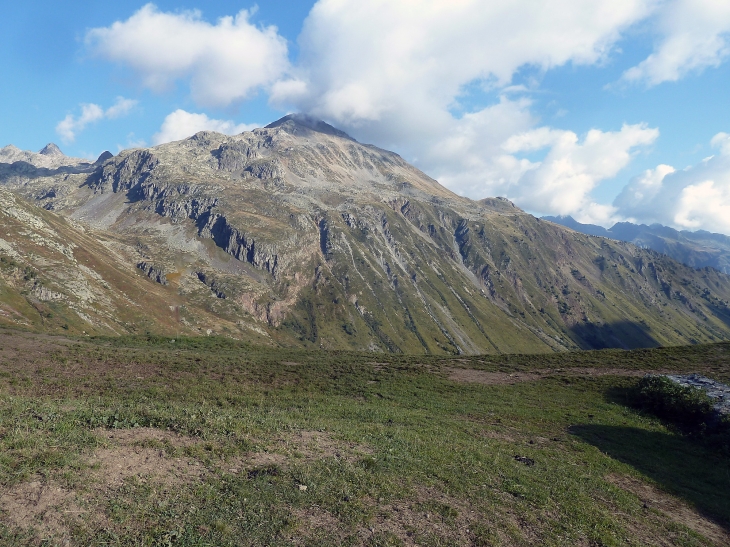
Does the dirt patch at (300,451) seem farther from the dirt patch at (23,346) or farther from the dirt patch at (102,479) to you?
the dirt patch at (23,346)

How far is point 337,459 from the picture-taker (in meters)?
17.8

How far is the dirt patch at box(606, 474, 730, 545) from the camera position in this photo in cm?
1748

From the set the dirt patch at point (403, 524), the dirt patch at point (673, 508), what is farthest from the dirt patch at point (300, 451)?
the dirt patch at point (673, 508)

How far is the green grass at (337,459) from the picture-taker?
1259cm

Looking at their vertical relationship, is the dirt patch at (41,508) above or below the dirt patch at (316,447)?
above

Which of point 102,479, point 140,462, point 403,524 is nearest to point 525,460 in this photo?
point 403,524

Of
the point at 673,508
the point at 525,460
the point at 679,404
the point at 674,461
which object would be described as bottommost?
the point at 673,508

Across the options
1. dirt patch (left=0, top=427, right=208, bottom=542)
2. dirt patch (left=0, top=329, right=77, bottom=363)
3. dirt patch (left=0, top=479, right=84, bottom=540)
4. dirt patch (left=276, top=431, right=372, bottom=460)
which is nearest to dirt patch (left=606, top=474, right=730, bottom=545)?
dirt patch (left=276, top=431, right=372, bottom=460)

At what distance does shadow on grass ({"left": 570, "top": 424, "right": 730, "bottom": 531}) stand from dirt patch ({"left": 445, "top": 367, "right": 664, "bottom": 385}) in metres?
14.4

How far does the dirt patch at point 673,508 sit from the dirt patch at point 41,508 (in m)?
23.9

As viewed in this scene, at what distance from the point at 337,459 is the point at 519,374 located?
123ft

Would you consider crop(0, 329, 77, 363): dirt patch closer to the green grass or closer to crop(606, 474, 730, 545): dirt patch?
the green grass

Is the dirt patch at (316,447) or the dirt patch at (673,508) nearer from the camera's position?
the dirt patch at (673,508)

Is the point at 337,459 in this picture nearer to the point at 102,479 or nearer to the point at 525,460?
the point at 102,479
